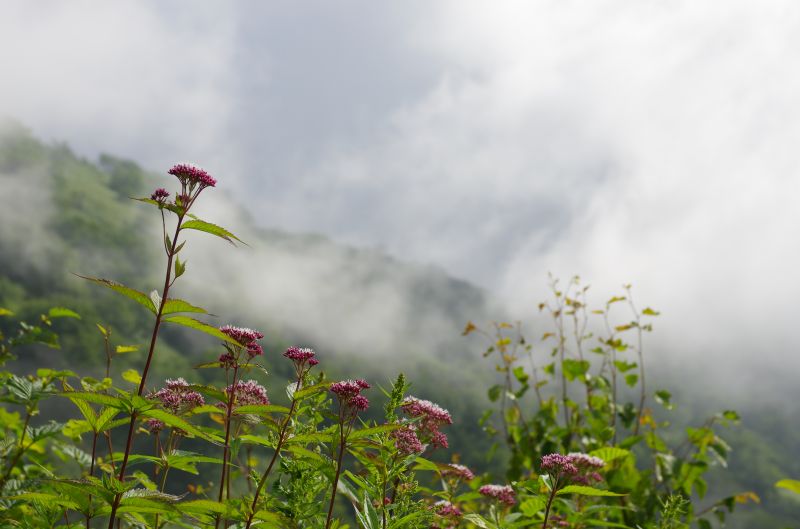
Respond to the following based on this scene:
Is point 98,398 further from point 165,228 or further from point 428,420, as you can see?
point 428,420

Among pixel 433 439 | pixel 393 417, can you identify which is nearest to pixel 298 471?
pixel 393 417

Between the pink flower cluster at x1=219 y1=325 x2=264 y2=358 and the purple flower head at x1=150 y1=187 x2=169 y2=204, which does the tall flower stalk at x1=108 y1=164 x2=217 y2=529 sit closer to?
the purple flower head at x1=150 y1=187 x2=169 y2=204

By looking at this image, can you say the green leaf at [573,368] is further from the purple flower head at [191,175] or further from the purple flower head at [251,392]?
the purple flower head at [191,175]

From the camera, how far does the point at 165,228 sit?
2.58 metres

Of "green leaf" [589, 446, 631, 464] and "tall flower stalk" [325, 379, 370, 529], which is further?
"green leaf" [589, 446, 631, 464]

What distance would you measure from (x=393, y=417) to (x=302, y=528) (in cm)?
74

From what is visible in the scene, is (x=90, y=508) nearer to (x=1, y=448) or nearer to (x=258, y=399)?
(x=258, y=399)

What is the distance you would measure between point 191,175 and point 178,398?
1.33 m

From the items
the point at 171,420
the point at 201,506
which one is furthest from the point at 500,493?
the point at 171,420

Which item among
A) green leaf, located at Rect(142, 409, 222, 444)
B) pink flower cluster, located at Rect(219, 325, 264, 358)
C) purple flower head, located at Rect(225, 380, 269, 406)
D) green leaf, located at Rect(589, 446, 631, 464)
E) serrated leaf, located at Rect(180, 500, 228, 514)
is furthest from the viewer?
green leaf, located at Rect(589, 446, 631, 464)

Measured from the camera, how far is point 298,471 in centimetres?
329

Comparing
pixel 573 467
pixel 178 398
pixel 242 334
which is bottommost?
pixel 573 467

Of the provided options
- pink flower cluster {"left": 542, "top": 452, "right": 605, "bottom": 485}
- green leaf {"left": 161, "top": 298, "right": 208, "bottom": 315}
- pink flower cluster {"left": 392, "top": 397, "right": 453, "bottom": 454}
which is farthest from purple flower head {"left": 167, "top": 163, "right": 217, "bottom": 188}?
pink flower cluster {"left": 542, "top": 452, "right": 605, "bottom": 485}

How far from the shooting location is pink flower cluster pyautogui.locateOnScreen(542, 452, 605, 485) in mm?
3947
